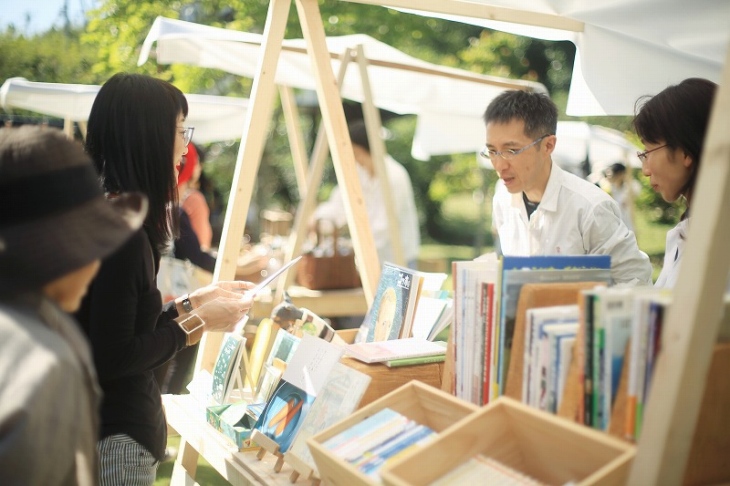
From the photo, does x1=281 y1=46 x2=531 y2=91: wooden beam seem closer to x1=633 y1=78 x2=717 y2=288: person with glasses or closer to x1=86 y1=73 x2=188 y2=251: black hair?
x1=633 y1=78 x2=717 y2=288: person with glasses

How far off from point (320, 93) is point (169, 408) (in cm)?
136

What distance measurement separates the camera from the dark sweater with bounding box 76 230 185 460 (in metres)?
1.64

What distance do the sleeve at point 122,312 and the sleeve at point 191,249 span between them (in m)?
2.26

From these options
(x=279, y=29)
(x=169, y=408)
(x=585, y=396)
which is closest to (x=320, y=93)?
(x=279, y=29)

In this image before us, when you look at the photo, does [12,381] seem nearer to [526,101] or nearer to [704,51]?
[526,101]

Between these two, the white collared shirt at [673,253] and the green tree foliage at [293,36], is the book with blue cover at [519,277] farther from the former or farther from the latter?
the green tree foliage at [293,36]

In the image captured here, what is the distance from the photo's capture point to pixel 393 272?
2402 mm

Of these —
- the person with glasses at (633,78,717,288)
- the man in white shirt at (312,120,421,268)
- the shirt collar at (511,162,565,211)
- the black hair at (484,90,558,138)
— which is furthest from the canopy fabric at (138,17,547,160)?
the person with glasses at (633,78,717,288)

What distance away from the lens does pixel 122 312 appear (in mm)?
1646

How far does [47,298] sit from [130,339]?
0.51 meters

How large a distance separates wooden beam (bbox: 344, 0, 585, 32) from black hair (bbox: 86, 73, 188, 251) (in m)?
1.08

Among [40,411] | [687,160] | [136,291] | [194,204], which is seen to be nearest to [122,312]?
[136,291]

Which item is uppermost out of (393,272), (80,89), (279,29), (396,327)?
(279,29)

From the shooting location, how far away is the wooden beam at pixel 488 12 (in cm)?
265
